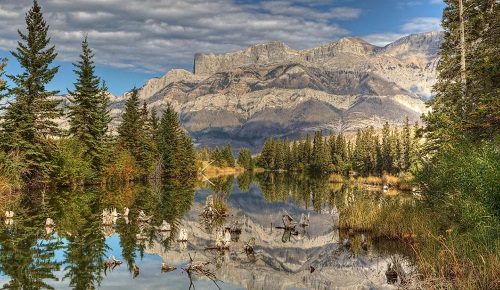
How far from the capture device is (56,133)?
45281 millimetres

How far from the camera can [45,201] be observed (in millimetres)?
35375

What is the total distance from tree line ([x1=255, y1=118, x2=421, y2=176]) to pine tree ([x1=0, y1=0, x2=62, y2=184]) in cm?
6694

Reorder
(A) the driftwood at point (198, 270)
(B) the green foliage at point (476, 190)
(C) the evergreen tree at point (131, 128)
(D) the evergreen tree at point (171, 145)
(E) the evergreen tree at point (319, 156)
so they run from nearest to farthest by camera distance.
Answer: (B) the green foliage at point (476, 190), (A) the driftwood at point (198, 270), (C) the evergreen tree at point (131, 128), (D) the evergreen tree at point (171, 145), (E) the evergreen tree at point (319, 156)

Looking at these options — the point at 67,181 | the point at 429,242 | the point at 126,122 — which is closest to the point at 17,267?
the point at 429,242

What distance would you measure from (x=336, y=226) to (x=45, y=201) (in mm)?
23004

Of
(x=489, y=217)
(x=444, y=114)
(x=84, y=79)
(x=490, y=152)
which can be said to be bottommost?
(x=489, y=217)

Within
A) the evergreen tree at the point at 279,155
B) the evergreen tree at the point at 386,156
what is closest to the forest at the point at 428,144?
the evergreen tree at the point at 386,156

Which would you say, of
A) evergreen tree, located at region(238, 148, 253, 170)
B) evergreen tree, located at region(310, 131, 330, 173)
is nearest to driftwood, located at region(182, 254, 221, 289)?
evergreen tree, located at region(310, 131, 330, 173)

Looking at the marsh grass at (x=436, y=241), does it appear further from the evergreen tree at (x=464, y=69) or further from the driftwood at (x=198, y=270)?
the driftwood at (x=198, y=270)

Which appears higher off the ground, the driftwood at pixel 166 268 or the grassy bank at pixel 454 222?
the grassy bank at pixel 454 222

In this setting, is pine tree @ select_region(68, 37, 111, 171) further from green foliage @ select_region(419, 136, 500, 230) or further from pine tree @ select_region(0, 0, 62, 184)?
green foliage @ select_region(419, 136, 500, 230)

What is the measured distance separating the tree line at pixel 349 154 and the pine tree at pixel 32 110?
66936 mm

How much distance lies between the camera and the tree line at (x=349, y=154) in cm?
10475

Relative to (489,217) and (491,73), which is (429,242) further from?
(491,73)
